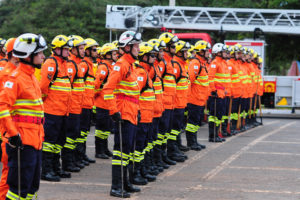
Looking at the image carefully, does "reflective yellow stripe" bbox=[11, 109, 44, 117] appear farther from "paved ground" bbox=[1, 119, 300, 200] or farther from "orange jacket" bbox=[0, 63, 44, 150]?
"paved ground" bbox=[1, 119, 300, 200]

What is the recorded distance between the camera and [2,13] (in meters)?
39.2

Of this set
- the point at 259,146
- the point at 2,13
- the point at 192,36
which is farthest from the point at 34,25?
the point at 259,146

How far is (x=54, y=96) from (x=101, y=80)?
8.19 feet

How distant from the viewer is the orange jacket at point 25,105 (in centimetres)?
634

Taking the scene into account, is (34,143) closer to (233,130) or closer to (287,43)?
(233,130)

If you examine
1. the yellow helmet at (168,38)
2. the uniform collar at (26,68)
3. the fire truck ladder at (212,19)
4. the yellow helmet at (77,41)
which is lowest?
the uniform collar at (26,68)

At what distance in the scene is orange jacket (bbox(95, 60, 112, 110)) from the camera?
11992mm

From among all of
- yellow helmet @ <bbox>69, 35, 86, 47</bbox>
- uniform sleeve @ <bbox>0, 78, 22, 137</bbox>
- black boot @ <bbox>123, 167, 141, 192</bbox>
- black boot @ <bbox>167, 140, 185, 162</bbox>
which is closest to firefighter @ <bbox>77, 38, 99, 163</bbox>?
yellow helmet @ <bbox>69, 35, 86, 47</bbox>

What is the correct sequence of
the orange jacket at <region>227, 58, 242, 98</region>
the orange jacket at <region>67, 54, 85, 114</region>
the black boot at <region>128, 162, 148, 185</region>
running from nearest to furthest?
the black boot at <region>128, 162, 148, 185</region> → the orange jacket at <region>67, 54, 85, 114</region> → the orange jacket at <region>227, 58, 242, 98</region>

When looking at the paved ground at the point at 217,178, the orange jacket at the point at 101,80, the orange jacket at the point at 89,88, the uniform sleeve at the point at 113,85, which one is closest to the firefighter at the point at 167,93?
the paved ground at the point at 217,178

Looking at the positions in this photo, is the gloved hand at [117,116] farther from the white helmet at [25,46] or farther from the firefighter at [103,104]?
the firefighter at [103,104]

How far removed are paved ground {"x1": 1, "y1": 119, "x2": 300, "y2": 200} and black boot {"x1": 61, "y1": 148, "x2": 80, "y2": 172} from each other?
193mm

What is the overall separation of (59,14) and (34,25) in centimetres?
222

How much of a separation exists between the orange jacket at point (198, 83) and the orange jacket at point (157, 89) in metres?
3.22
